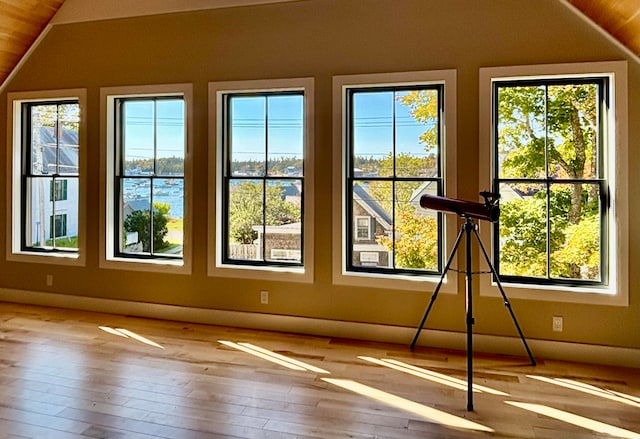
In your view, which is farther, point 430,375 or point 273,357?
point 273,357

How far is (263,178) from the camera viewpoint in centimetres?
433

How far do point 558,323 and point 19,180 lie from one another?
5559mm

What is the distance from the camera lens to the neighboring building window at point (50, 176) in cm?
498

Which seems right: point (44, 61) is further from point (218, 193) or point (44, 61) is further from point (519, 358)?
point (519, 358)

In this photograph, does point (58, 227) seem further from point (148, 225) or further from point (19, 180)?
point (148, 225)

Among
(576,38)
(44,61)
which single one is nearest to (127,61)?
(44,61)

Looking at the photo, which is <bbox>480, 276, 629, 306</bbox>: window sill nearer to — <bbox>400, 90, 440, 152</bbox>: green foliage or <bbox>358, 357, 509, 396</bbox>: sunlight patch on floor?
<bbox>358, 357, 509, 396</bbox>: sunlight patch on floor

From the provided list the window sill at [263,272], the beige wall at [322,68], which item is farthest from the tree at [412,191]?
the window sill at [263,272]

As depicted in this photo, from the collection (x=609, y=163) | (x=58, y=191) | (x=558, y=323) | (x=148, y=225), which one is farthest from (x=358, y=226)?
(x=58, y=191)

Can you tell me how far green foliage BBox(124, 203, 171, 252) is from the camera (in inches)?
184

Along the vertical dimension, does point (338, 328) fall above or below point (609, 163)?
below

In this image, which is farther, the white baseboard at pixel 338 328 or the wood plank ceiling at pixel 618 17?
the white baseboard at pixel 338 328

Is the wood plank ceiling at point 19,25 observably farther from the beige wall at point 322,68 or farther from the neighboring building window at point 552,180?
the neighboring building window at point 552,180

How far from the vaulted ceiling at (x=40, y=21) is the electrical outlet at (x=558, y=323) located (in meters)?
2.03
